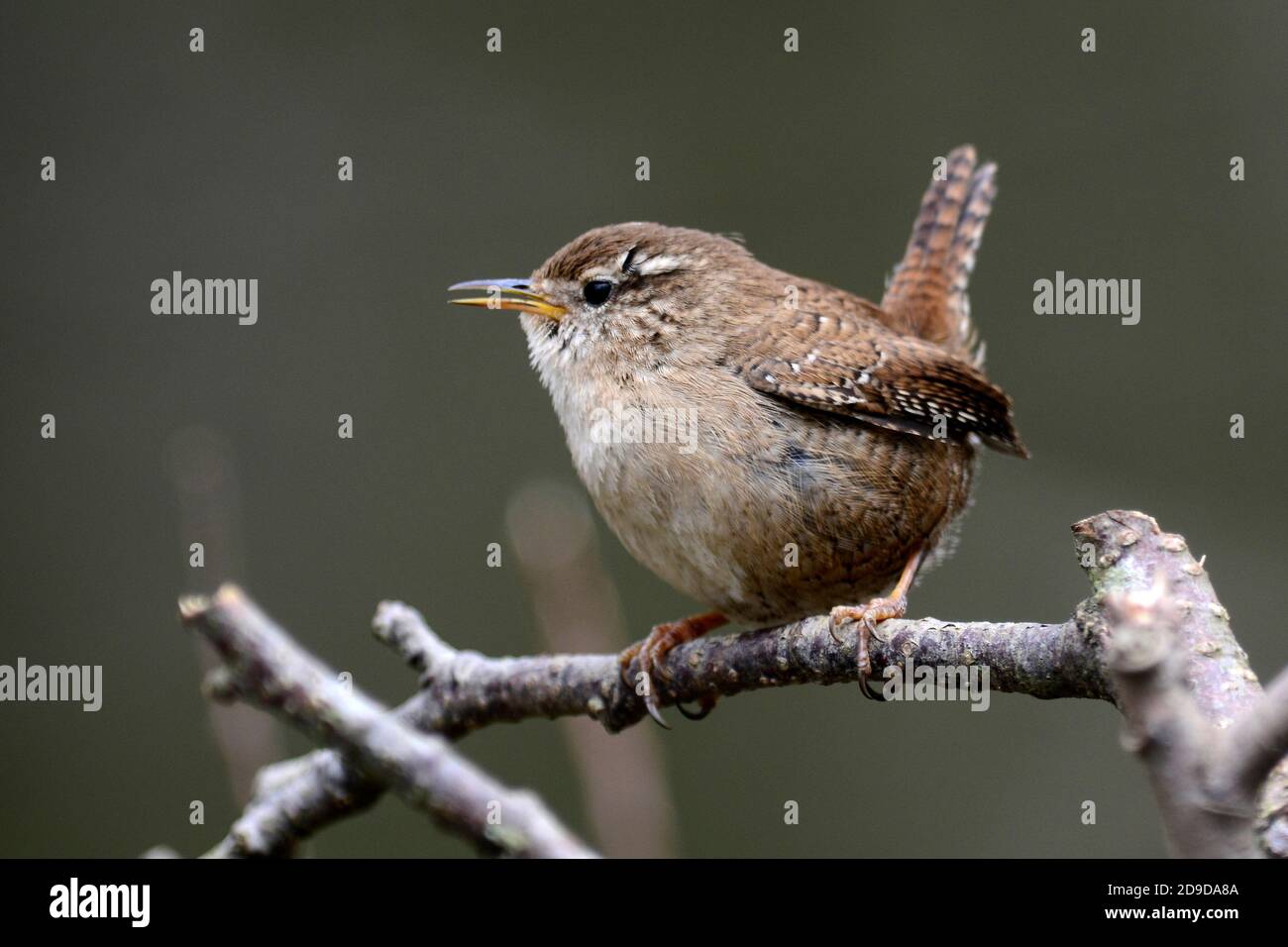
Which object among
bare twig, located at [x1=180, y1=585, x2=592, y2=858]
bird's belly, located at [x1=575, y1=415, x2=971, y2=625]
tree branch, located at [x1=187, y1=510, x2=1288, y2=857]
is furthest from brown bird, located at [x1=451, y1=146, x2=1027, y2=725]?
bare twig, located at [x1=180, y1=585, x2=592, y2=858]

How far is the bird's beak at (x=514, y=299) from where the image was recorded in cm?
356

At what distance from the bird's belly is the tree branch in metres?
0.18

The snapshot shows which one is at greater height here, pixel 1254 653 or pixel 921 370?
pixel 921 370

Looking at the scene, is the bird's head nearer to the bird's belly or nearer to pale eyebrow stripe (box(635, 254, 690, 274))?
pale eyebrow stripe (box(635, 254, 690, 274))

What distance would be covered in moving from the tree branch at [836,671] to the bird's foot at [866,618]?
3 cm

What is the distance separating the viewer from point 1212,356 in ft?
19.9

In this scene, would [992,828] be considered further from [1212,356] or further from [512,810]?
[512,810]

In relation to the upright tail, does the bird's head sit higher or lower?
lower

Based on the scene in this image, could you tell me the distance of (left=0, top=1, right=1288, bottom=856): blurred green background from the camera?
5598mm

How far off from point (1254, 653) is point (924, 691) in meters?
3.43

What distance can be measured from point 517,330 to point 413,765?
5.76m

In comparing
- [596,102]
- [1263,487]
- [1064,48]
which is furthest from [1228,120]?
[596,102]

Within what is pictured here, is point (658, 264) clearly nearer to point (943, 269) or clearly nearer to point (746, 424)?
point (746, 424)

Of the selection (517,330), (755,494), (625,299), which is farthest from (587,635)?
(517,330)
